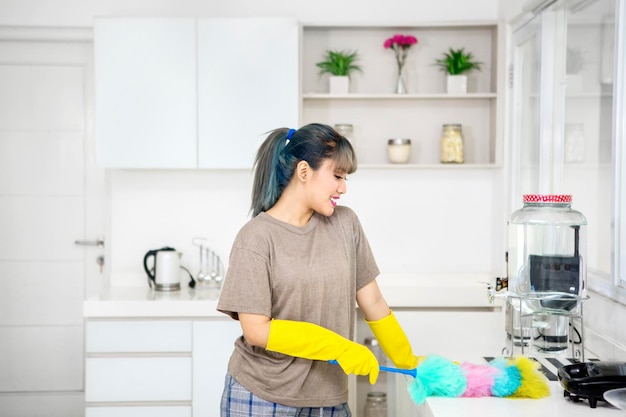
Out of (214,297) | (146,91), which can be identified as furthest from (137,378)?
(146,91)

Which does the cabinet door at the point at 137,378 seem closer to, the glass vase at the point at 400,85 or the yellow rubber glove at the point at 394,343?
the yellow rubber glove at the point at 394,343

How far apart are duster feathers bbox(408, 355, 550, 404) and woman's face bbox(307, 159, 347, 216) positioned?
50cm

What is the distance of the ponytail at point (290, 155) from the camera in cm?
210

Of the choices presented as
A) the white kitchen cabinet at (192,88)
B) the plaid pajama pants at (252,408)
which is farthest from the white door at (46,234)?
the plaid pajama pants at (252,408)

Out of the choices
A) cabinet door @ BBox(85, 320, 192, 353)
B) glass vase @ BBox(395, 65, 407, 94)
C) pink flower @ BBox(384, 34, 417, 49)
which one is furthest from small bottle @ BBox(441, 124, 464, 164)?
cabinet door @ BBox(85, 320, 192, 353)

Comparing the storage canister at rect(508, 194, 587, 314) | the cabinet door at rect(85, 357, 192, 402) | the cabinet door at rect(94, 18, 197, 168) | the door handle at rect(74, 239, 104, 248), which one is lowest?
the cabinet door at rect(85, 357, 192, 402)

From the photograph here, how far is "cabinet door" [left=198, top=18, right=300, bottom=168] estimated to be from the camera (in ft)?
12.0

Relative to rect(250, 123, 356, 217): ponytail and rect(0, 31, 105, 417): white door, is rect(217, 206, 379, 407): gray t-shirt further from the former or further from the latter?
rect(0, 31, 105, 417): white door

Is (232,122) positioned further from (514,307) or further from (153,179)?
(514,307)

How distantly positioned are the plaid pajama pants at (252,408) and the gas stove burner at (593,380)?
66cm

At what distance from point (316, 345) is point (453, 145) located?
206 cm

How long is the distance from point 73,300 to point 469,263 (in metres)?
2.07

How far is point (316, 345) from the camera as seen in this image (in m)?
2.00

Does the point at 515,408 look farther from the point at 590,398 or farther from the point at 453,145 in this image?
the point at 453,145
